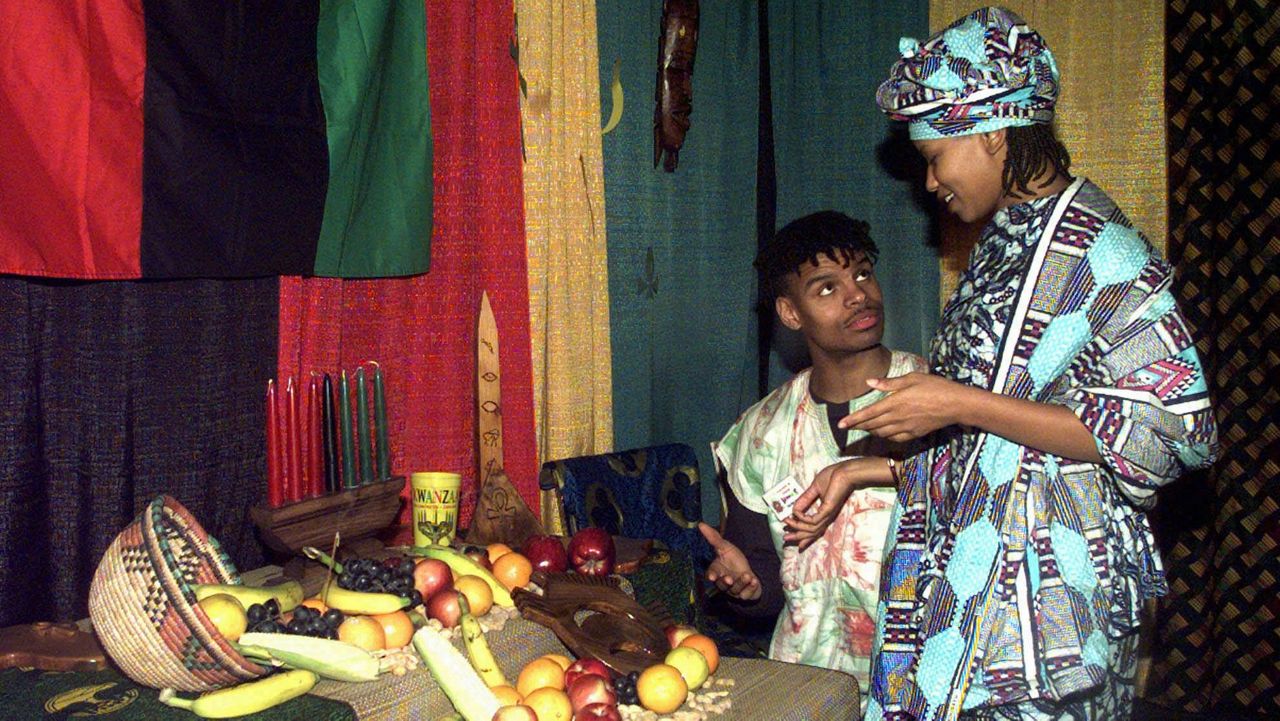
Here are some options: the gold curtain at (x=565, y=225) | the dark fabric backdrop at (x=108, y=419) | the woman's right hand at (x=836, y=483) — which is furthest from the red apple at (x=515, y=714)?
the gold curtain at (x=565, y=225)

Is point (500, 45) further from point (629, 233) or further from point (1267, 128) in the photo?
point (1267, 128)

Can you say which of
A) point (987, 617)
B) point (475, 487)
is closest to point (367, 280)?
point (475, 487)

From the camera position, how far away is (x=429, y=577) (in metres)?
1.85

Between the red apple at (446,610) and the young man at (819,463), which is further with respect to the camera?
the young man at (819,463)

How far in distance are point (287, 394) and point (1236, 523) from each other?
2952 mm

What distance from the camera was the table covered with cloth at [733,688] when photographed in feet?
5.22

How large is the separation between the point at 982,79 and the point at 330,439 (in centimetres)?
125

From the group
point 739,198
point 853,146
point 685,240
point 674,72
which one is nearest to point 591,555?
point 685,240

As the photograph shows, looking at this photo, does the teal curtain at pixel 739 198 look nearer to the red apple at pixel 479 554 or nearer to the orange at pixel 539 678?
the red apple at pixel 479 554

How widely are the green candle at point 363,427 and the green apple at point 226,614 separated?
472mm

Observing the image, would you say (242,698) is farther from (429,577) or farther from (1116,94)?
(1116,94)

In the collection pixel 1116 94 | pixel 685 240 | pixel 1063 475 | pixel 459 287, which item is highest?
pixel 1116 94

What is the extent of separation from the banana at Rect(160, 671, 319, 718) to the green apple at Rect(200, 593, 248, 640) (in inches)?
3.2

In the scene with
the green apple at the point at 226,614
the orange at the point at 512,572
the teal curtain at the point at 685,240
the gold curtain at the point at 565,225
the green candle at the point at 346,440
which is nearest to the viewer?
the green apple at the point at 226,614
